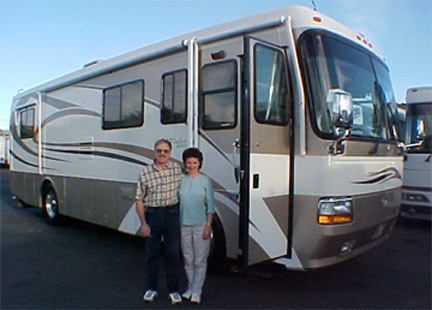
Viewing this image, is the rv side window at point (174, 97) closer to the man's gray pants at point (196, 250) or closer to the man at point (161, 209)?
the man at point (161, 209)

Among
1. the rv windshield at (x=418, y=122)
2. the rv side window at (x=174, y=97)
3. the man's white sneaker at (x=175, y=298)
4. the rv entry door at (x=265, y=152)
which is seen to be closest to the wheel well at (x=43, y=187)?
the rv side window at (x=174, y=97)

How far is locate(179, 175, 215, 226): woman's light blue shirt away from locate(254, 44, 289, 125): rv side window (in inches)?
36.0

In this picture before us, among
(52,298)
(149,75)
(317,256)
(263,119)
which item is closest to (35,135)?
(149,75)

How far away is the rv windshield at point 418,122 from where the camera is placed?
861cm

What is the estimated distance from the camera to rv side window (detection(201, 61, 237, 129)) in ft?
15.7

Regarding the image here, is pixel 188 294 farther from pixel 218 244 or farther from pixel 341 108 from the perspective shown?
pixel 341 108

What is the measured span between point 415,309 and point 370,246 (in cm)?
85

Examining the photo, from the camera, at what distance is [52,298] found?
184 inches

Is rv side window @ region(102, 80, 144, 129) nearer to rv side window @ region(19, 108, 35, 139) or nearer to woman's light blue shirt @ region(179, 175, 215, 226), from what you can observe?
woman's light blue shirt @ region(179, 175, 215, 226)

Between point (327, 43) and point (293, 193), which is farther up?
point (327, 43)

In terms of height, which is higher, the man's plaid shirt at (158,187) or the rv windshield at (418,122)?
the rv windshield at (418,122)

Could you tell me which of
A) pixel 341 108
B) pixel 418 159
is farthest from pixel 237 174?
pixel 418 159

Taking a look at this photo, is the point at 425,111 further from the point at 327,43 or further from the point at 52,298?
the point at 52,298

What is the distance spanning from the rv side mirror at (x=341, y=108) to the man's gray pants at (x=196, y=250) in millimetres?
1709
